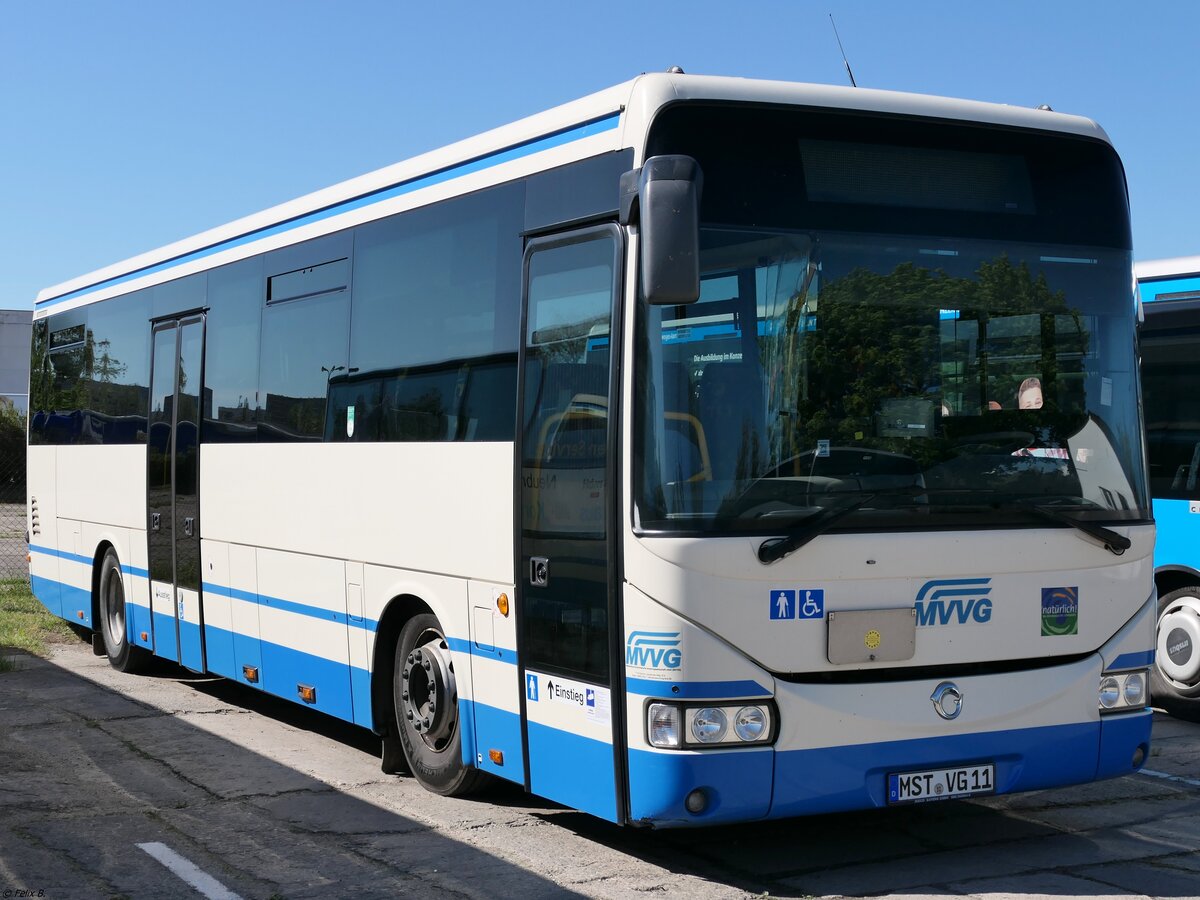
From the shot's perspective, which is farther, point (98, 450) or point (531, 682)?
point (98, 450)

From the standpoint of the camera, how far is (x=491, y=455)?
7504mm

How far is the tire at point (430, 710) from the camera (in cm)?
808

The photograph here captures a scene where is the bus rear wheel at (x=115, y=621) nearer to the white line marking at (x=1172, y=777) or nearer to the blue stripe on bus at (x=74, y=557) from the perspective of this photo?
the blue stripe on bus at (x=74, y=557)

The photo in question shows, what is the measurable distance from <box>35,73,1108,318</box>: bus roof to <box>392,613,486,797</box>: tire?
8.20 ft

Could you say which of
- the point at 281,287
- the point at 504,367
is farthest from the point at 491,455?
the point at 281,287

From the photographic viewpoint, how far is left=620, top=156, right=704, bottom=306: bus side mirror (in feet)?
19.4

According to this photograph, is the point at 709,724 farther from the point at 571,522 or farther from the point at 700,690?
the point at 571,522

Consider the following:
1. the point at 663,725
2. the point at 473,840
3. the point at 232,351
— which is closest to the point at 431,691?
the point at 473,840

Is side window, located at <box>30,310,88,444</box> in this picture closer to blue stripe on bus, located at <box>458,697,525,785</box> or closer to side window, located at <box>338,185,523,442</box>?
side window, located at <box>338,185,523,442</box>

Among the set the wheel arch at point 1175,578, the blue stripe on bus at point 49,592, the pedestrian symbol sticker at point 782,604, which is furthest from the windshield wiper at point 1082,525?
the blue stripe on bus at point 49,592

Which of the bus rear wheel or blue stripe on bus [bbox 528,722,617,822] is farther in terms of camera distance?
the bus rear wheel

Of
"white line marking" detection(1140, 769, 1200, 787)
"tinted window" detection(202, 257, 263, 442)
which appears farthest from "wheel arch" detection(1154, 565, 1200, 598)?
"tinted window" detection(202, 257, 263, 442)

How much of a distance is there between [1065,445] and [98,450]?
395 inches

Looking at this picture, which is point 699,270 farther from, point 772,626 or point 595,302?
point 772,626
